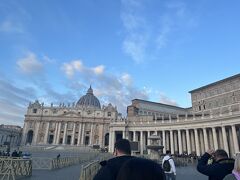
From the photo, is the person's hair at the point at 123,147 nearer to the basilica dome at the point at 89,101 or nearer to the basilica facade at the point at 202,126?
the basilica facade at the point at 202,126

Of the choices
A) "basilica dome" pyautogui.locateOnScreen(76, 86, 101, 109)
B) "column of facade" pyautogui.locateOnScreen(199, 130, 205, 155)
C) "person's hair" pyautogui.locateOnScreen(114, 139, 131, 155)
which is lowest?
"person's hair" pyautogui.locateOnScreen(114, 139, 131, 155)

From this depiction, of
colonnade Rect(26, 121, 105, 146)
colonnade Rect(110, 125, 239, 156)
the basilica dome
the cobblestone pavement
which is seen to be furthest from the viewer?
the basilica dome

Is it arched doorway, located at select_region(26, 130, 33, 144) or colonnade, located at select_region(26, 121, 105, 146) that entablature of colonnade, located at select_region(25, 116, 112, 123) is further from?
arched doorway, located at select_region(26, 130, 33, 144)

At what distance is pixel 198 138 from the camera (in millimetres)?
59719

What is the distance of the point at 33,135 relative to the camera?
114m

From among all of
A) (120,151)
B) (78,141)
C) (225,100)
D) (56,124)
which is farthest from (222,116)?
(56,124)

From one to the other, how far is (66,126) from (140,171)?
118290 millimetres

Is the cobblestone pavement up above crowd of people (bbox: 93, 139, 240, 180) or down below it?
below

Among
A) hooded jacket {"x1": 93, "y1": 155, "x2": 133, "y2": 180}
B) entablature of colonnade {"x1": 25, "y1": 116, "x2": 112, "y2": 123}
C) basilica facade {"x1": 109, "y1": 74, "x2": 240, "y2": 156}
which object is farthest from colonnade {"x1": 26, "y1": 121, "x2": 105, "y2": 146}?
hooded jacket {"x1": 93, "y1": 155, "x2": 133, "y2": 180}

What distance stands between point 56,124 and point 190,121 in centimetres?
7874

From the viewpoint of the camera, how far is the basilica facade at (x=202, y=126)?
53.2 meters

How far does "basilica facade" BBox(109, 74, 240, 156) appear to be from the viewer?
53188 mm

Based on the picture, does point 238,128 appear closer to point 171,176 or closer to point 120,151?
point 171,176

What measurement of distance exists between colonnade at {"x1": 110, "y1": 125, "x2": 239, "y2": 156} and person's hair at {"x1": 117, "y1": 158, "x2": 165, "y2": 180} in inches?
2127
